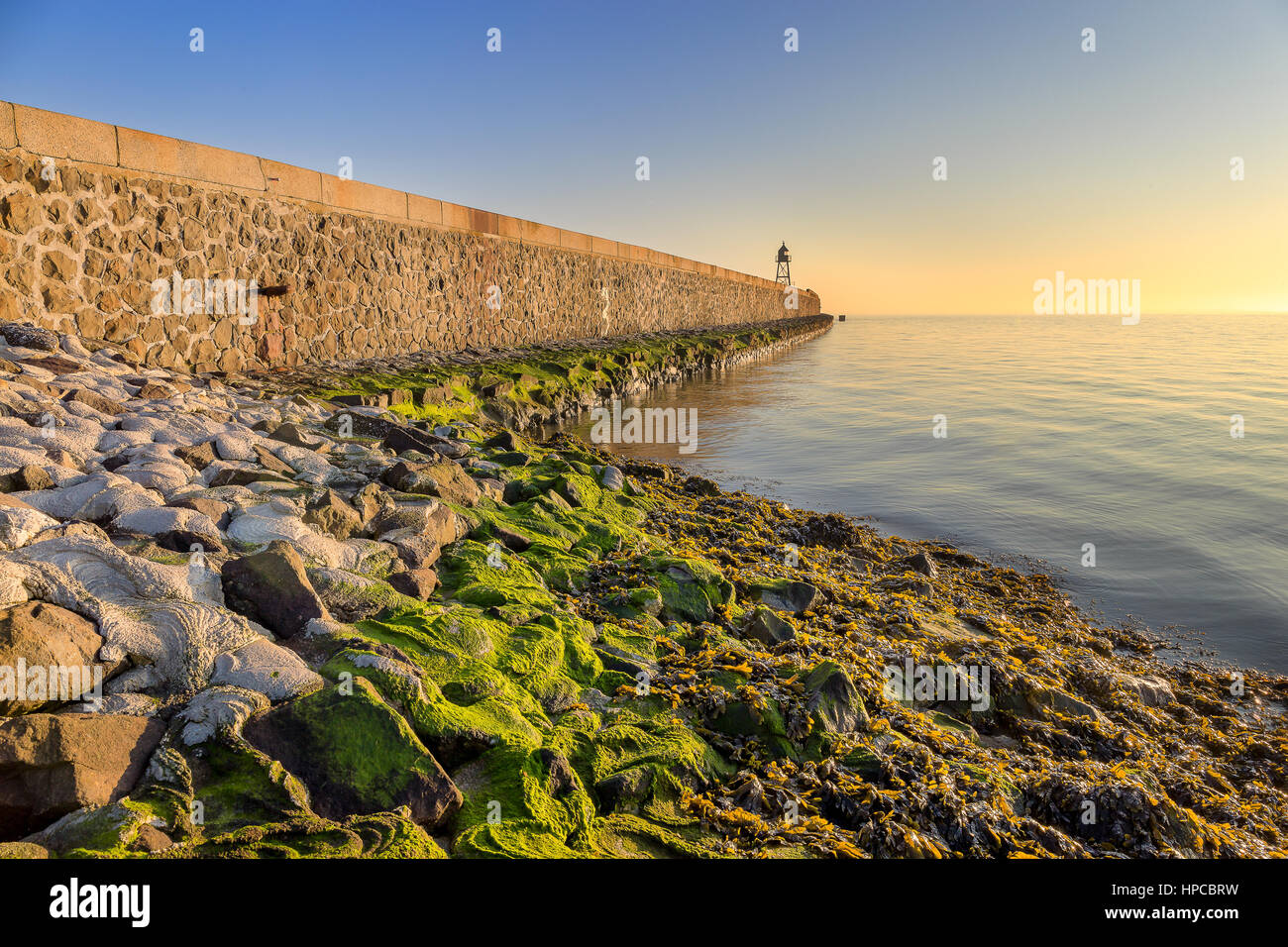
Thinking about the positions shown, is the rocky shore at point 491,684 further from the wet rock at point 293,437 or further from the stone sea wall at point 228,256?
the stone sea wall at point 228,256

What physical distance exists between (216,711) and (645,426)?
10913 millimetres

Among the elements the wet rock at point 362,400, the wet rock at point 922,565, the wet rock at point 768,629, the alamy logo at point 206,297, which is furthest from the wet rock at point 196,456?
the wet rock at point 922,565

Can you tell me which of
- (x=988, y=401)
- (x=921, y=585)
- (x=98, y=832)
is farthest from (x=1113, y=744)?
(x=988, y=401)

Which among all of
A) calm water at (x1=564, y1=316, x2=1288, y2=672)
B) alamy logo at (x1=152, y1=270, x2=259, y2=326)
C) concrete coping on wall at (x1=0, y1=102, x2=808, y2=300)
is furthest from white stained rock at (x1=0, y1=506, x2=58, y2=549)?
calm water at (x1=564, y1=316, x2=1288, y2=672)

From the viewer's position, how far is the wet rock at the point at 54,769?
1690 millimetres

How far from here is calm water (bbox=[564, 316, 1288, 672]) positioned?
6.41m

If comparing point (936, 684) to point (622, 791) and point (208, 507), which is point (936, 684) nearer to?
point (622, 791)

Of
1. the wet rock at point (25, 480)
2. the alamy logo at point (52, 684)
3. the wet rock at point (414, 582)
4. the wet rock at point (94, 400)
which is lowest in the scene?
the wet rock at point (414, 582)

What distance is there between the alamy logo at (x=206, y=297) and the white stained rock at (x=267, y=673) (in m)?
6.64

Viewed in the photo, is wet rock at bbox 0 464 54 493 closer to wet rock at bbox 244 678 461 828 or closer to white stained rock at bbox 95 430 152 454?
white stained rock at bbox 95 430 152 454

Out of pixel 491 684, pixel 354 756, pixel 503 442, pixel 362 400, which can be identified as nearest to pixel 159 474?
pixel 491 684
